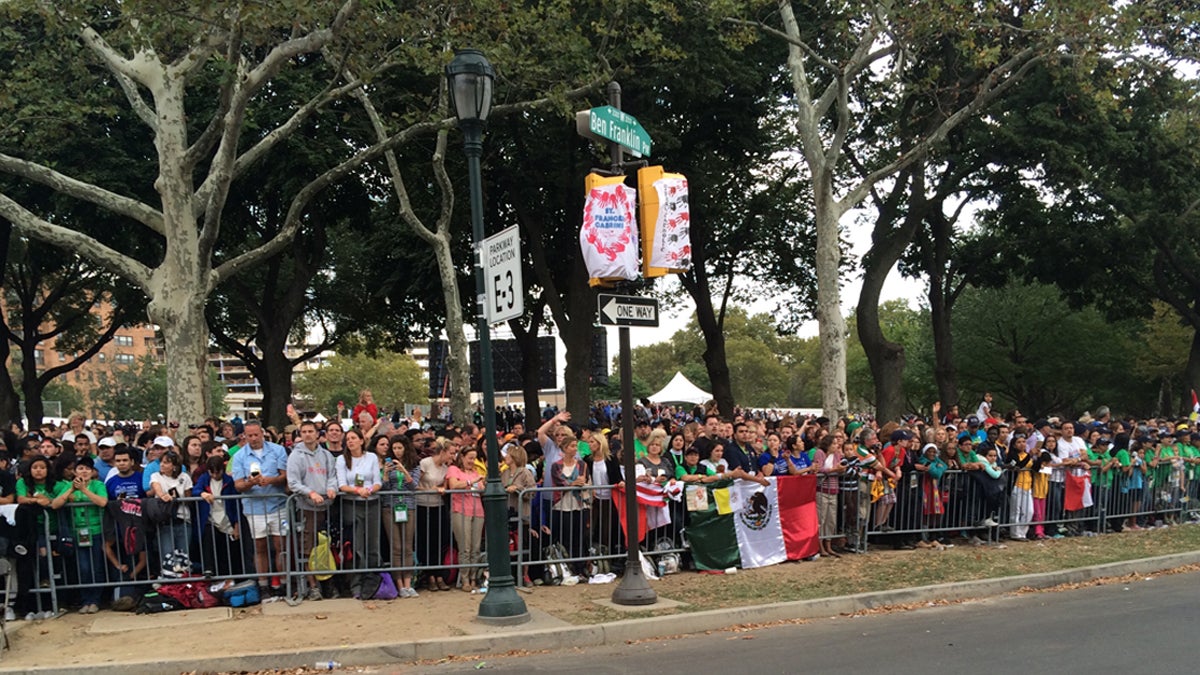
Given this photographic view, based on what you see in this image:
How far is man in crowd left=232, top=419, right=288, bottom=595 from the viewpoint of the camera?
10.1 metres

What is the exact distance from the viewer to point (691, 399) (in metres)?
55.5

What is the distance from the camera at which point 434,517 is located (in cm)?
1098

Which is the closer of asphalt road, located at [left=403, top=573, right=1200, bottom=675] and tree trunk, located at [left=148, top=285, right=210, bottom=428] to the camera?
asphalt road, located at [left=403, top=573, right=1200, bottom=675]

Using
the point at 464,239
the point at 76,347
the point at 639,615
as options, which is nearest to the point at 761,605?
the point at 639,615

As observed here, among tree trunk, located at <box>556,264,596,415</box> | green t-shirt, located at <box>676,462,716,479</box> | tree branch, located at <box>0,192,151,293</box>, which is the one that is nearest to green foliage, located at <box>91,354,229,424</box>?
tree trunk, located at <box>556,264,596,415</box>

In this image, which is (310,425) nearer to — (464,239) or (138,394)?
(464,239)

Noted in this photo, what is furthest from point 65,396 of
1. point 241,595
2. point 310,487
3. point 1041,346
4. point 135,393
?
point 310,487

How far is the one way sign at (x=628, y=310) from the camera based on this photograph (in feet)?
31.5

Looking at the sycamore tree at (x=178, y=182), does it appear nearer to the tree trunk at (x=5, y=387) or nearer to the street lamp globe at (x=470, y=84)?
the street lamp globe at (x=470, y=84)

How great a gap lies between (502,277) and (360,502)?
2.98 metres

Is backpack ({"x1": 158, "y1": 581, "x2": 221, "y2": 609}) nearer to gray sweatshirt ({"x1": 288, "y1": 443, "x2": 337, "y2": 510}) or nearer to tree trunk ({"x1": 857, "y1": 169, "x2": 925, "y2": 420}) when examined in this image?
gray sweatshirt ({"x1": 288, "y1": 443, "x2": 337, "y2": 510})

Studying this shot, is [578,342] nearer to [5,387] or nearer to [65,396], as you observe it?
[5,387]

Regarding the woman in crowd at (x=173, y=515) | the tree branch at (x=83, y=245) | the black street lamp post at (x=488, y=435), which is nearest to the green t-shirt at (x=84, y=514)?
the woman in crowd at (x=173, y=515)

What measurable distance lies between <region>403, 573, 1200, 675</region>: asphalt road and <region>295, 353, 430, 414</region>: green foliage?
9037cm
